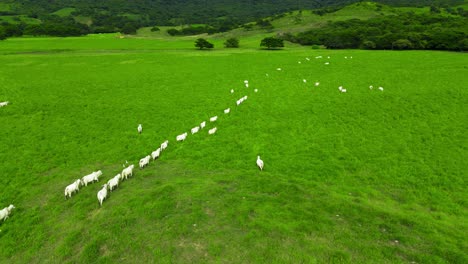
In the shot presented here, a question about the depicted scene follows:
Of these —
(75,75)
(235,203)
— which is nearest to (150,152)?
(235,203)

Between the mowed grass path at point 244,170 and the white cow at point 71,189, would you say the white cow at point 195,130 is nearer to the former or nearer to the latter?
the mowed grass path at point 244,170

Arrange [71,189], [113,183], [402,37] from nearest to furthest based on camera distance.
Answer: [71,189] → [113,183] → [402,37]

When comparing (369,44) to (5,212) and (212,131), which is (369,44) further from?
(5,212)

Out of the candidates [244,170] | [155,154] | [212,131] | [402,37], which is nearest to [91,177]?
[155,154]

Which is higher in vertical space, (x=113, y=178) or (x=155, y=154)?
(x=113, y=178)

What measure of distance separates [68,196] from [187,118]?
578 inches

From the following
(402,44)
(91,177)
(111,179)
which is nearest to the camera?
(111,179)

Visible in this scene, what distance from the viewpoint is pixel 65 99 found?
33.8 meters

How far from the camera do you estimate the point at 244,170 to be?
18344mm

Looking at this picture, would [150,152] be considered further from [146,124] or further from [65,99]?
[65,99]

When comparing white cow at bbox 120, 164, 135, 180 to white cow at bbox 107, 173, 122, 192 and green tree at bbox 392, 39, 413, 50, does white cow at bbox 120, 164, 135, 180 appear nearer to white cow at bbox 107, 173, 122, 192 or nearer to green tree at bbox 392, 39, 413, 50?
white cow at bbox 107, 173, 122, 192

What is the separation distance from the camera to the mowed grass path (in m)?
11.7

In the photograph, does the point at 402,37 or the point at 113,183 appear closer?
the point at 113,183

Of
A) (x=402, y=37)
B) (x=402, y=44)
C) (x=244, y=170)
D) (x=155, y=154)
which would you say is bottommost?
(x=244, y=170)
